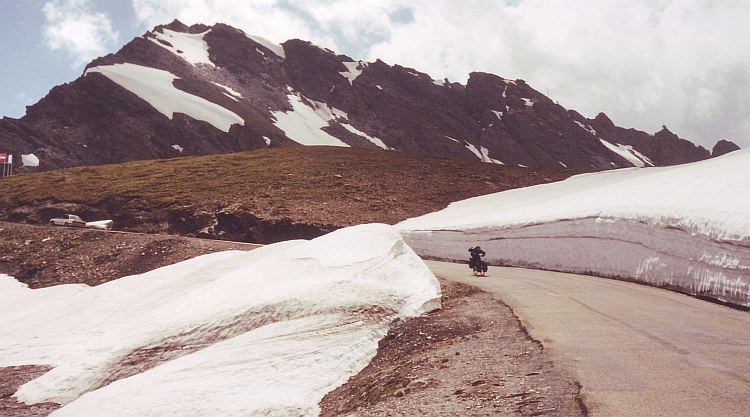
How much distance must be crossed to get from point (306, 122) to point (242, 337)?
538ft

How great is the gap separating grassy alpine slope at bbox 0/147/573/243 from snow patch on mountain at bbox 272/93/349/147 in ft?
278

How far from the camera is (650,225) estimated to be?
65.6ft

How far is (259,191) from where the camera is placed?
5412 cm

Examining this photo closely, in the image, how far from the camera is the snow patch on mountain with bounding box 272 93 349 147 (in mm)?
157875

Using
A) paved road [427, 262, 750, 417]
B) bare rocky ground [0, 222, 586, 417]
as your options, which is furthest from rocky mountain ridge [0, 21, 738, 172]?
paved road [427, 262, 750, 417]

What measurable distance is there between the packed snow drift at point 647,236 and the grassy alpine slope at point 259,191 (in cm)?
1570

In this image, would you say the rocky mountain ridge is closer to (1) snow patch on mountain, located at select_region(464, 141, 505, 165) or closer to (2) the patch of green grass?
(1) snow patch on mountain, located at select_region(464, 141, 505, 165)

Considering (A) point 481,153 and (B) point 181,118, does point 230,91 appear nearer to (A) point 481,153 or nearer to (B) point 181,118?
(B) point 181,118

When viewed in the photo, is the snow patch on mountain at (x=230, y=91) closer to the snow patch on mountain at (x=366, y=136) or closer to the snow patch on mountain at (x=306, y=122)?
the snow patch on mountain at (x=306, y=122)

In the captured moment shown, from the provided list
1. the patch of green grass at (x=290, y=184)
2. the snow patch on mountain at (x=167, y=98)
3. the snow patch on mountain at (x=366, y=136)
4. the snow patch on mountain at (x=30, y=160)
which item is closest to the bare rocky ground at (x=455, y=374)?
the patch of green grass at (x=290, y=184)

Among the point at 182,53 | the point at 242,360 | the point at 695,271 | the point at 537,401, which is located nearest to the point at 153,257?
the point at 242,360

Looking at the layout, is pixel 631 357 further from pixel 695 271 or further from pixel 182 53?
pixel 182 53

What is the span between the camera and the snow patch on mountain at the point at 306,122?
518 feet

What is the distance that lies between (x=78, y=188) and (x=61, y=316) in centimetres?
4154
